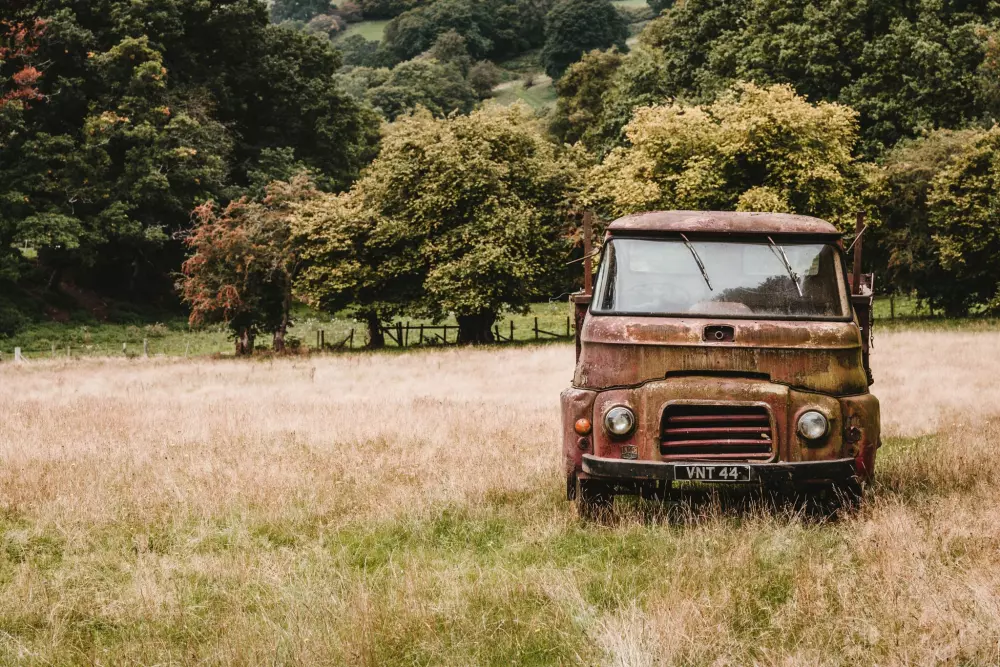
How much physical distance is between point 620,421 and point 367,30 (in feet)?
531

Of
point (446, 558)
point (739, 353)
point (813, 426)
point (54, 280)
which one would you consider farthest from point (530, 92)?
point (446, 558)

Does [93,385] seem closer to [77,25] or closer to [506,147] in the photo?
[506,147]

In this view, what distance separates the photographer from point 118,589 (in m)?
5.91

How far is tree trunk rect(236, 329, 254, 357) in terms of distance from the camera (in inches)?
1378

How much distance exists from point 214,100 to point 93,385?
2866 cm

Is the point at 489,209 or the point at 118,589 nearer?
the point at 118,589

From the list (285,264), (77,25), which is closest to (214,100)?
(77,25)

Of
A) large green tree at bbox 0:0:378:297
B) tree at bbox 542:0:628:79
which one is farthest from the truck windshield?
tree at bbox 542:0:628:79

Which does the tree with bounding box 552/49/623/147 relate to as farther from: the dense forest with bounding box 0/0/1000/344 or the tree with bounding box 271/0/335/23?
the tree with bounding box 271/0/335/23

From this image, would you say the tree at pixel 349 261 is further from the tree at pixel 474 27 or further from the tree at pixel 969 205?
the tree at pixel 474 27

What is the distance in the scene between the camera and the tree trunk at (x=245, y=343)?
35000 millimetres

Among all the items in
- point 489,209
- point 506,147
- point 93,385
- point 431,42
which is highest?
point 431,42

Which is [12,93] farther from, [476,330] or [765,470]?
[765,470]

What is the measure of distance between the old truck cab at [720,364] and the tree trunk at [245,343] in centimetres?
2936
